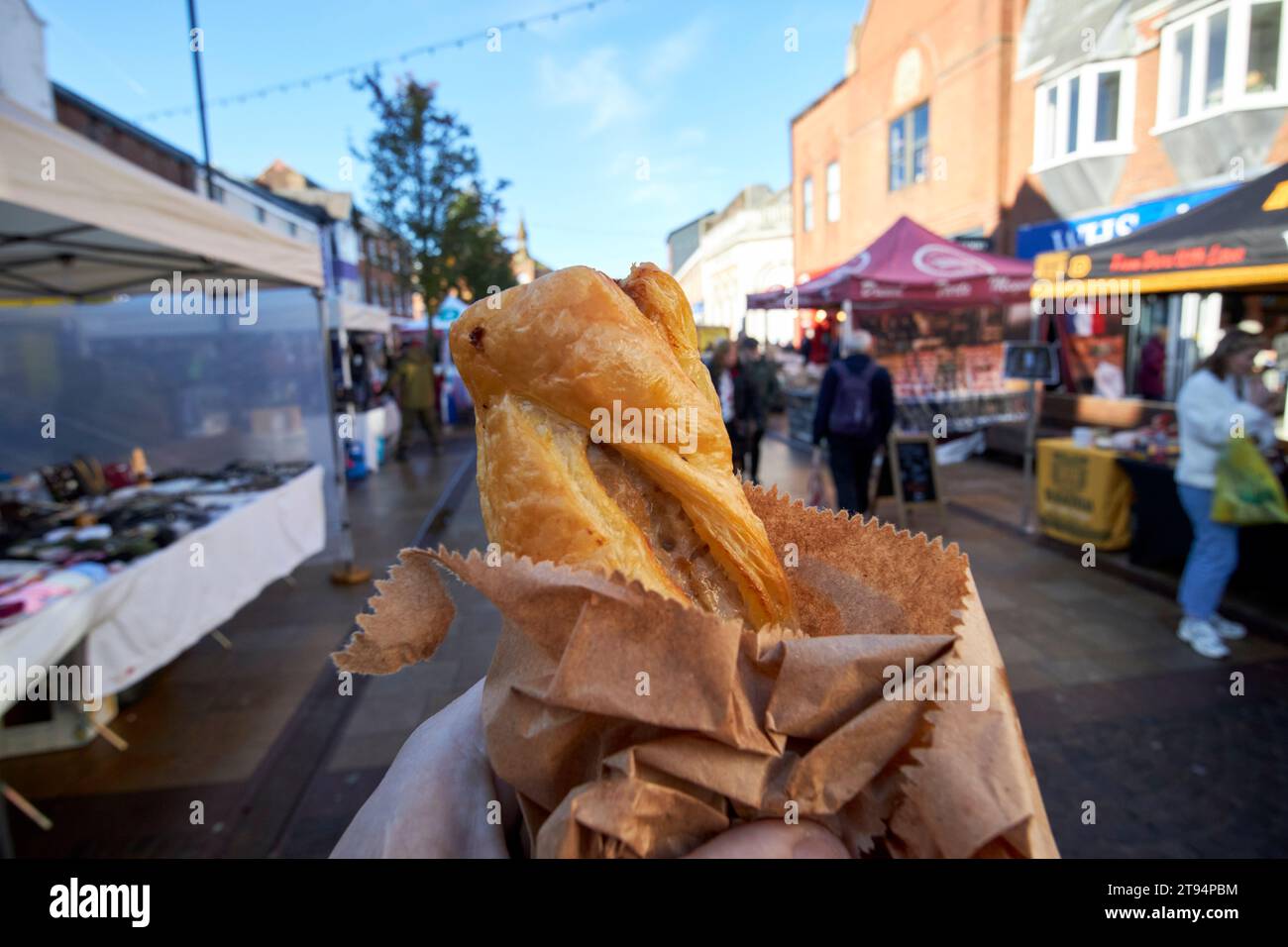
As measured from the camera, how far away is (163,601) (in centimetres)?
418

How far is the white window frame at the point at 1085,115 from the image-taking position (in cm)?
1248

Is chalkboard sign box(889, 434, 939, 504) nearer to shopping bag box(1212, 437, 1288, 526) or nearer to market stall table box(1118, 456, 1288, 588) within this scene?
market stall table box(1118, 456, 1288, 588)

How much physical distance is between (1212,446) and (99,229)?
7.70m

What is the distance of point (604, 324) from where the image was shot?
40.5 inches

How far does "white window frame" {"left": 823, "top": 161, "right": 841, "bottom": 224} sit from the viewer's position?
23.2 metres

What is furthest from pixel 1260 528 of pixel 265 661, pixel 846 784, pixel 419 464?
pixel 419 464

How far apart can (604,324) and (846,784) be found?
73cm

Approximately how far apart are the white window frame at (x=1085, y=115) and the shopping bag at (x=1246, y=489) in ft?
35.4

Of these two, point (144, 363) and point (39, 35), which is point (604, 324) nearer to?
point (144, 363)

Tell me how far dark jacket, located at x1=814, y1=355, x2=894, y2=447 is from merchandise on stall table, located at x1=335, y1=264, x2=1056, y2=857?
6.40 meters

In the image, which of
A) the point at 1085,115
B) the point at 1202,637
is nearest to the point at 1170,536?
the point at 1202,637

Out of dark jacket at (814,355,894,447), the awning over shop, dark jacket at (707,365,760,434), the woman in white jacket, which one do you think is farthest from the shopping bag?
the awning over shop

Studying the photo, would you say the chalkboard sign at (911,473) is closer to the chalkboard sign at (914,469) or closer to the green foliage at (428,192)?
the chalkboard sign at (914,469)

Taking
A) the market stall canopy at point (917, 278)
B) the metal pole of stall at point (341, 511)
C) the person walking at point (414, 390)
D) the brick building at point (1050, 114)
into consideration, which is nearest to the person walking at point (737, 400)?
the market stall canopy at point (917, 278)
